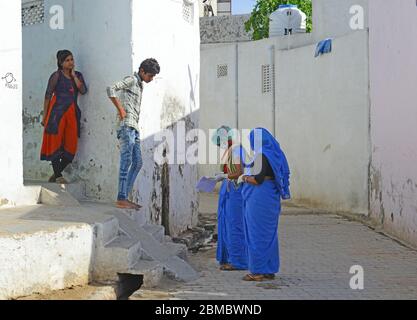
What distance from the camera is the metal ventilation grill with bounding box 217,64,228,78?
17.1 metres

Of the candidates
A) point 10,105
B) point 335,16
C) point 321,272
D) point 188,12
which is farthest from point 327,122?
point 10,105

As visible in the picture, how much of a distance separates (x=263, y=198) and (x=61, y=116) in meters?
2.70

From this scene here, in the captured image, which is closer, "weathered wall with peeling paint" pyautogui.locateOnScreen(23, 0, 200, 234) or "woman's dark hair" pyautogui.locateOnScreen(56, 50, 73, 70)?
"woman's dark hair" pyautogui.locateOnScreen(56, 50, 73, 70)

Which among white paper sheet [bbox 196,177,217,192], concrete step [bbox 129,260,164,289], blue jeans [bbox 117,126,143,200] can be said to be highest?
blue jeans [bbox 117,126,143,200]

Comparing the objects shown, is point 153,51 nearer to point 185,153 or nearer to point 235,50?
point 185,153

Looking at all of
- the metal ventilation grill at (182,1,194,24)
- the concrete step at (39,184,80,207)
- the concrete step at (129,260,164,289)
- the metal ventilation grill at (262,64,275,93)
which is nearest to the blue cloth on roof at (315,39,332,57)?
→ the metal ventilation grill at (262,64,275,93)

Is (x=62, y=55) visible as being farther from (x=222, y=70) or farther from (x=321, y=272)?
(x=222, y=70)

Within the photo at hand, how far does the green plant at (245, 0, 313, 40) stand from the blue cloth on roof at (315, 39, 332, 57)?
783cm

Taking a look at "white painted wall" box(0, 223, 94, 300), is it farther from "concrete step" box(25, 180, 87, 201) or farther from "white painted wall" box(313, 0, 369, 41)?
"white painted wall" box(313, 0, 369, 41)

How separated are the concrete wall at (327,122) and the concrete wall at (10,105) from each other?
22.4 ft

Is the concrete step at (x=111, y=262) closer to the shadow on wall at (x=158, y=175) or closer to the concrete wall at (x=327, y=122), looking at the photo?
the shadow on wall at (x=158, y=175)

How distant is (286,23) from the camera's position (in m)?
17.2

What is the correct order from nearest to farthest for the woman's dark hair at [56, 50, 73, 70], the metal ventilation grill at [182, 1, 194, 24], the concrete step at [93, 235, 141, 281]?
the concrete step at [93, 235, 141, 281]
the woman's dark hair at [56, 50, 73, 70]
the metal ventilation grill at [182, 1, 194, 24]

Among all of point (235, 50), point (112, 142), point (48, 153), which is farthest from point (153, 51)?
point (235, 50)
